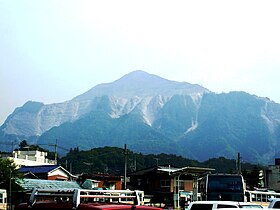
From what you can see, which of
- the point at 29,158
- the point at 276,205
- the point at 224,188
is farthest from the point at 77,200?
the point at 29,158

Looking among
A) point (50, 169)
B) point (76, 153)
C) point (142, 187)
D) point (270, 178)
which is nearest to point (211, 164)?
point (76, 153)

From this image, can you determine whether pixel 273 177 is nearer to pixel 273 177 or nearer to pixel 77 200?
pixel 273 177

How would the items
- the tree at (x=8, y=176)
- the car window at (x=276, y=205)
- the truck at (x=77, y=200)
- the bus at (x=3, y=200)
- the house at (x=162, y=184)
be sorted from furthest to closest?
1. the house at (x=162, y=184)
2. the tree at (x=8, y=176)
3. the bus at (x=3, y=200)
4. the car window at (x=276, y=205)
5. the truck at (x=77, y=200)

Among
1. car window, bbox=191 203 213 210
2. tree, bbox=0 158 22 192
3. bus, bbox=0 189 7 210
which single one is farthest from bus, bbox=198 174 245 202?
tree, bbox=0 158 22 192

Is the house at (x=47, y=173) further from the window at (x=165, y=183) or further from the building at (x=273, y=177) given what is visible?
the building at (x=273, y=177)

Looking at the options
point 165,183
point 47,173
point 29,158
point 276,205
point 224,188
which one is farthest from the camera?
point 29,158

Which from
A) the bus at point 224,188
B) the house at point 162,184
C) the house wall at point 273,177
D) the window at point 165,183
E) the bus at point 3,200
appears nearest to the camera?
the bus at point 224,188

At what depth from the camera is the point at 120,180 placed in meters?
68.0

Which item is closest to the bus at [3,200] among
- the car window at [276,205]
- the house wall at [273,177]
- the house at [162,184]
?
the house at [162,184]

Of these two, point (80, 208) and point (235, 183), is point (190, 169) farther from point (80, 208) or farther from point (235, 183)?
point (80, 208)

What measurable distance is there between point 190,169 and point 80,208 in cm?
4274

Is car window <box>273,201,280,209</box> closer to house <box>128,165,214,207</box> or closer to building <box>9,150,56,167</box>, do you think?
house <box>128,165,214,207</box>

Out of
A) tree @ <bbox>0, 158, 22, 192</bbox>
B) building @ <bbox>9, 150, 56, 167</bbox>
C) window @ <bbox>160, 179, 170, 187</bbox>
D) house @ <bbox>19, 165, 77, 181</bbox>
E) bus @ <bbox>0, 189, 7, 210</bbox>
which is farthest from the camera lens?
building @ <bbox>9, 150, 56, 167</bbox>

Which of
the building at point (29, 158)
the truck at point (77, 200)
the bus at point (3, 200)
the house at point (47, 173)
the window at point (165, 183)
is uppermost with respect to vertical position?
the building at point (29, 158)
